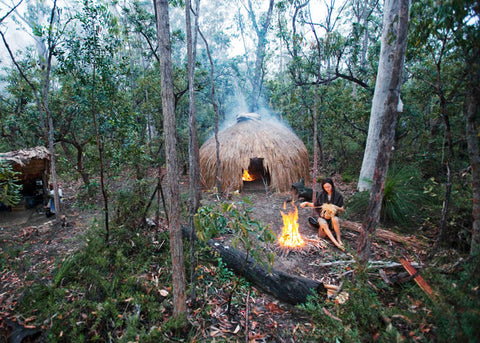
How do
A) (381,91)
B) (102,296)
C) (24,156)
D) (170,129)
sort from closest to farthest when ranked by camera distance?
(170,129) < (102,296) < (381,91) < (24,156)

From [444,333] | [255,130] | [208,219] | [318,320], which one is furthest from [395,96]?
[255,130]

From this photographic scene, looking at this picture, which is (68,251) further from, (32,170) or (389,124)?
(389,124)

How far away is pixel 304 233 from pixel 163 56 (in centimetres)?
443

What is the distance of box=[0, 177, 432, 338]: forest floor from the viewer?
3.32 meters

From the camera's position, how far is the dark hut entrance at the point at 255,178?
8.66 meters

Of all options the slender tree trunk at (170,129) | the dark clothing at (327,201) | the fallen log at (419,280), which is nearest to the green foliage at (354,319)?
the fallen log at (419,280)

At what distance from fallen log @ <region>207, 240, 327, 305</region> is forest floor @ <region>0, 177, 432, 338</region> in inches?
11.4

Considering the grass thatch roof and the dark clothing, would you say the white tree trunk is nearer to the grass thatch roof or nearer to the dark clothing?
the dark clothing

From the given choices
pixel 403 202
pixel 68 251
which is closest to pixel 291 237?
pixel 403 202

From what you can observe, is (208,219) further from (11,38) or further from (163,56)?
(11,38)

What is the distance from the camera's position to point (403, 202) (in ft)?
15.0

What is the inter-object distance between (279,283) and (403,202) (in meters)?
3.34

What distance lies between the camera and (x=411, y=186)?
482 cm

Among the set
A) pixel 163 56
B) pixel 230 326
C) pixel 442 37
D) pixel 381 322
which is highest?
pixel 442 37
